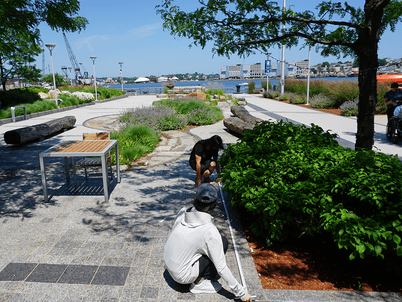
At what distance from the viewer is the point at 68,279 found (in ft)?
10.5

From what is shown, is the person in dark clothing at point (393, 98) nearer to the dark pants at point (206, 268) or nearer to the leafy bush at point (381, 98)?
the leafy bush at point (381, 98)

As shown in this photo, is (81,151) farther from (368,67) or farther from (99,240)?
(368,67)

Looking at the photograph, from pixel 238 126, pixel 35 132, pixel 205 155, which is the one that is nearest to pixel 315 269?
pixel 205 155

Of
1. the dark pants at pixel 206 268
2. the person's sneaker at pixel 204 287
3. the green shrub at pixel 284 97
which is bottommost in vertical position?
the person's sneaker at pixel 204 287

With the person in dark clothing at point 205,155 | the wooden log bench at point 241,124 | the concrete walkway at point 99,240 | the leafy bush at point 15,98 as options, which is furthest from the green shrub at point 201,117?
the leafy bush at point 15,98

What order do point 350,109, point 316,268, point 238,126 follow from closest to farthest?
point 316,268 → point 238,126 → point 350,109

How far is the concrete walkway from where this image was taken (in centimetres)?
299

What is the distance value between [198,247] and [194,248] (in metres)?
0.04

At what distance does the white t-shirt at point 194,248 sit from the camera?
273cm

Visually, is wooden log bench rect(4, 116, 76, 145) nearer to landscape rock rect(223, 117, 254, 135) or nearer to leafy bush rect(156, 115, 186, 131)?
leafy bush rect(156, 115, 186, 131)

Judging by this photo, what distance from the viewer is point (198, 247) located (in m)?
2.79

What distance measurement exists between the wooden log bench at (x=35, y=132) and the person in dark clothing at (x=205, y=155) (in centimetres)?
697

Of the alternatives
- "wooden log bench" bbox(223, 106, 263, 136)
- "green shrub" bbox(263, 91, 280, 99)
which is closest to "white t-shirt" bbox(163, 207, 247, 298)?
"wooden log bench" bbox(223, 106, 263, 136)

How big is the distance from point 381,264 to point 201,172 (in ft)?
10.7
